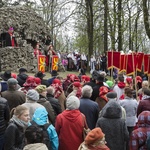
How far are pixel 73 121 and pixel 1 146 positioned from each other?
1.34m

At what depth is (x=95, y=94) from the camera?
908 centimetres

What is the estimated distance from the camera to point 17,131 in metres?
5.26

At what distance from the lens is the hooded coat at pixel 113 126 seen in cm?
611

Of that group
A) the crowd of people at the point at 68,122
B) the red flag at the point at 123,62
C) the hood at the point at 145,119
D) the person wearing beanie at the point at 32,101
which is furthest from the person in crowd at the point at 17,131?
the red flag at the point at 123,62

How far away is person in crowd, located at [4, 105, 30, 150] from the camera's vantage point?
520cm

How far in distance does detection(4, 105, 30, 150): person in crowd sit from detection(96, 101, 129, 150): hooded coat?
145 centimetres

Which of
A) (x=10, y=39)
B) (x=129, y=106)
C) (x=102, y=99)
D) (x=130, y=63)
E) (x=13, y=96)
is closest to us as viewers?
(x=13, y=96)

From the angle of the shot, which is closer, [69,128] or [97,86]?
[69,128]

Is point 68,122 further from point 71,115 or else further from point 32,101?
point 32,101

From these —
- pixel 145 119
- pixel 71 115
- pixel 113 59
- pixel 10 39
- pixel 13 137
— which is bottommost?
pixel 13 137

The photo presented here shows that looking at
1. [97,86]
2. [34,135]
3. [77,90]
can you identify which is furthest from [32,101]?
[97,86]

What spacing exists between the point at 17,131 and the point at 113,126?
1.74m

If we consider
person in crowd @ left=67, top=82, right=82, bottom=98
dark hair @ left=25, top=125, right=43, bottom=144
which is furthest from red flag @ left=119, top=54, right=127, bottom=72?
dark hair @ left=25, top=125, right=43, bottom=144

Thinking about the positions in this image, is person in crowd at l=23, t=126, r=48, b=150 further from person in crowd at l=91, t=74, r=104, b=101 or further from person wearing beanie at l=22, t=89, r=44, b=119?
person in crowd at l=91, t=74, r=104, b=101
